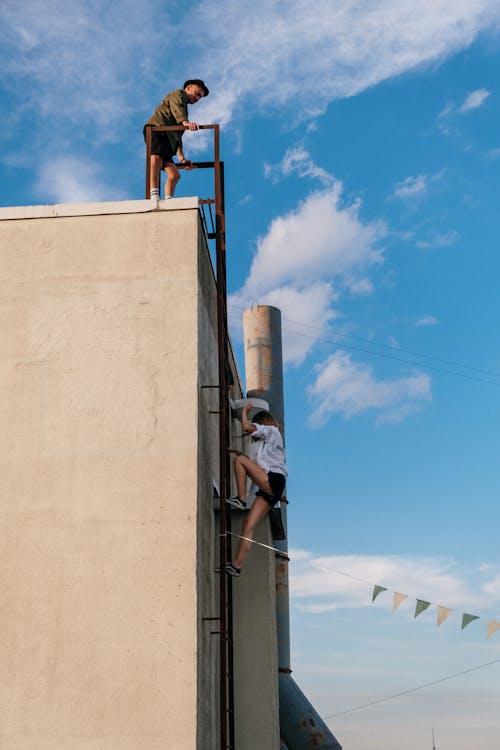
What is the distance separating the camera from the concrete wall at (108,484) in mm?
8336

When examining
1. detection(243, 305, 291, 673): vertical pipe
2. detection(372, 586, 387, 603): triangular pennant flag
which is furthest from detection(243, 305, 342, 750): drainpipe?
detection(372, 586, 387, 603): triangular pennant flag

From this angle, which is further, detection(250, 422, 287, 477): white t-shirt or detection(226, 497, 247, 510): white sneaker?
detection(250, 422, 287, 477): white t-shirt

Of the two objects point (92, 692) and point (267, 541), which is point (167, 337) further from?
point (92, 692)

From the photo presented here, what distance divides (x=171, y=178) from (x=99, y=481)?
4717mm

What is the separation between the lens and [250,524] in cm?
985

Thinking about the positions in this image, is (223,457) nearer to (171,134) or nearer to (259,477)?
(259,477)

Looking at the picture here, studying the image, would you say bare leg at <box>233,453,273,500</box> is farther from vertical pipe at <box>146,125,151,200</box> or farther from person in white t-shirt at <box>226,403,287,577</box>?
vertical pipe at <box>146,125,151,200</box>

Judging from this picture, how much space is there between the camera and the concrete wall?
8336 mm

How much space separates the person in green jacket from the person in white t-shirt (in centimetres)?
375

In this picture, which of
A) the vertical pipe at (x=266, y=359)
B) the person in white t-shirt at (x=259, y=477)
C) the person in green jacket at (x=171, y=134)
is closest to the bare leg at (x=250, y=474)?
the person in white t-shirt at (x=259, y=477)

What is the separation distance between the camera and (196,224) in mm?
10031

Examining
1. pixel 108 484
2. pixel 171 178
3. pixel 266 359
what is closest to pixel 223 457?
pixel 108 484

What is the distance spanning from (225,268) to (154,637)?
491 centimetres

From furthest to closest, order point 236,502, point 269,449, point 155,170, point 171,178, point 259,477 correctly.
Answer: point 171,178, point 155,170, point 269,449, point 259,477, point 236,502
